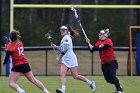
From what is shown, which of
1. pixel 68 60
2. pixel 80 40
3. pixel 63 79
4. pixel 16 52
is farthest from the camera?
pixel 80 40

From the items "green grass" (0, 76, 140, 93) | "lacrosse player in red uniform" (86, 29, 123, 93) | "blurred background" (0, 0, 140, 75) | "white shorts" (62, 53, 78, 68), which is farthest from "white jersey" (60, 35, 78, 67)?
"blurred background" (0, 0, 140, 75)

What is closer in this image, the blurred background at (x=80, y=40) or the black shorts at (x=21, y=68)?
the black shorts at (x=21, y=68)

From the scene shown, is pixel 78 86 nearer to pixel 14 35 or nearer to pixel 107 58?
pixel 107 58

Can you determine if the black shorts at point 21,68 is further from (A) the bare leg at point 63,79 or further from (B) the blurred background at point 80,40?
(B) the blurred background at point 80,40

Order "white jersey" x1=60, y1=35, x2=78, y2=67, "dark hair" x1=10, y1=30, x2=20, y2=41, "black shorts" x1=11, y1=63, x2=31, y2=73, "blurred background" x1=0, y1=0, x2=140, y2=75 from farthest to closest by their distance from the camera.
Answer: "blurred background" x1=0, y1=0, x2=140, y2=75 → "white jersey" x1=60, y1=35, x2=78, y2=67 → "black shorts" x1=11, y1=63, x2=31, y2=73 → "dark hair" x1=10, y1=30, x2=20, y2=41

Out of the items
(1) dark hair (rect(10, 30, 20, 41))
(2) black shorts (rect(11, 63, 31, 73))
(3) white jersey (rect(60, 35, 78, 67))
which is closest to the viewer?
(1) dark hair (rect(10, 30, 20, 41))

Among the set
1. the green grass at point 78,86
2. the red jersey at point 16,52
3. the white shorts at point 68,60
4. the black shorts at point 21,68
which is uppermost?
the red jersey at point 16,52

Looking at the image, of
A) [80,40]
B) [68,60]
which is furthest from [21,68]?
[80,40]

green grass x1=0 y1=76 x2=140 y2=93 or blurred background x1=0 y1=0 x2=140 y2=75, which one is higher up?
blurred background x1=0 y1=0 x2=140 y2=75

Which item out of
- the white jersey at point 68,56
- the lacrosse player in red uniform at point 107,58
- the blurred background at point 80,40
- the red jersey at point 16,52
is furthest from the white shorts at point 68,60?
the blurred background at point 80,40

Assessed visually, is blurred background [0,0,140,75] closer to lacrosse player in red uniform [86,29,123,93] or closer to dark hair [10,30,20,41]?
lacrosse player in red uniform [86,29,123,93]

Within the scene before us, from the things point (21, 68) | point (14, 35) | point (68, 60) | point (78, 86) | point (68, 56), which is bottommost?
point (78, 86)

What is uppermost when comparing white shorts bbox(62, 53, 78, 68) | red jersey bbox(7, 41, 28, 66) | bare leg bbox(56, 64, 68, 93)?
red jersey bbox(7, 41, 28, 66)

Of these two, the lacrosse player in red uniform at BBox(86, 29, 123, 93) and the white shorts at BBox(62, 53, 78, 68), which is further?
the white shorts at BBox(62, 53, 78, 68)
